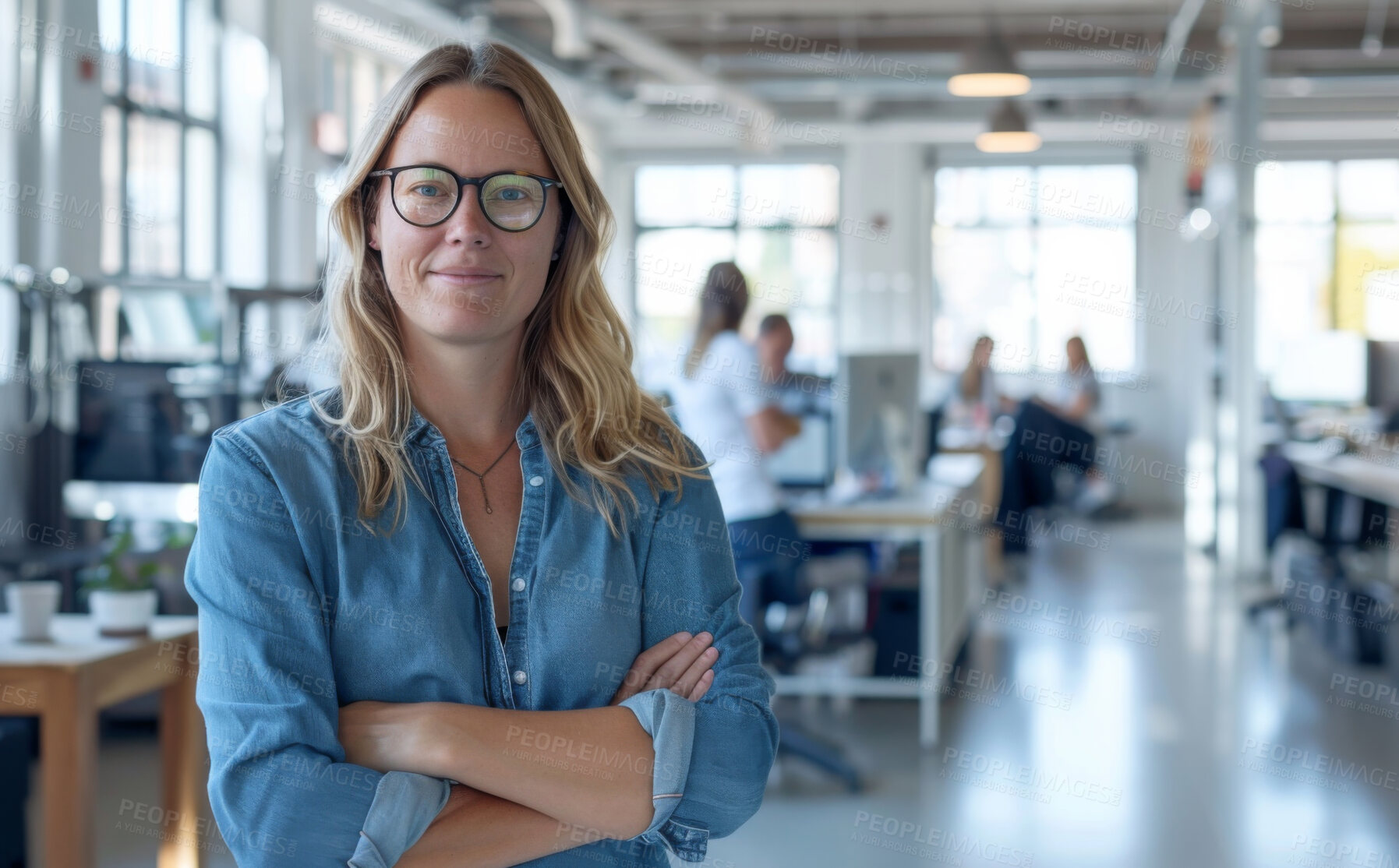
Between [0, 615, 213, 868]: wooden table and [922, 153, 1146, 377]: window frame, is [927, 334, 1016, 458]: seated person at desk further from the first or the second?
[0, 615, 213, 868]: wooden table

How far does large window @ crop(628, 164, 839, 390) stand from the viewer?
44.1 ft

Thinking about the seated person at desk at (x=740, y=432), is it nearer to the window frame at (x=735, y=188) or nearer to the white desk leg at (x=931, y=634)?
the white desk leg at (x=931, y=634)

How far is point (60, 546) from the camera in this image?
4.46 m

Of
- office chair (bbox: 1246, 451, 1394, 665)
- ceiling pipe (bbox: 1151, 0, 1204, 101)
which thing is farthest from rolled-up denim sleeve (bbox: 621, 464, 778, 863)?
ceiling pipe (bbox: 1151, 0, 1204, 101)

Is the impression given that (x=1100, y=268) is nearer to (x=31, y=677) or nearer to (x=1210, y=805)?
(x=1210, y=805)

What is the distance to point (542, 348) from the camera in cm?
147

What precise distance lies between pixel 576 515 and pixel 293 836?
0.41 m

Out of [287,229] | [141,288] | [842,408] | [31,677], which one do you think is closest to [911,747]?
[842,408]

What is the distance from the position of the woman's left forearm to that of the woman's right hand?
0.05 metres

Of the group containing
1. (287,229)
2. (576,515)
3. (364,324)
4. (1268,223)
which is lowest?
(576,515)

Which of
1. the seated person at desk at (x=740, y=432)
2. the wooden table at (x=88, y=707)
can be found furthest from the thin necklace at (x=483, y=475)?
the seated person at desk at (x=740, y=432)

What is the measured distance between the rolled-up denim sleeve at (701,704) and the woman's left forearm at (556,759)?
2 centimetres

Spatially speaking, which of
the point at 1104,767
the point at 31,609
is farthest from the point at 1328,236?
the point at 31,609

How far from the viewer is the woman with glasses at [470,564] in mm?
1231
